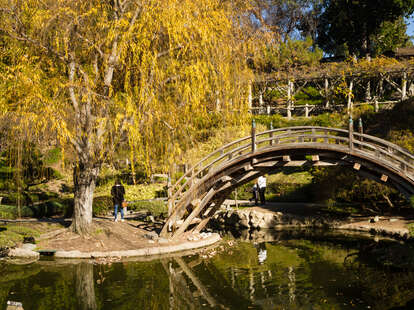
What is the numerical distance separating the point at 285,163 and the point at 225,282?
505cm

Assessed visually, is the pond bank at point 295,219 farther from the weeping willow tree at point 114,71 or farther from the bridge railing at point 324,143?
the weeping willow tree at point 114,71

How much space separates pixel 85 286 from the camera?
11.3 m

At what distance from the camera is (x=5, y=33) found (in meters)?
14.0

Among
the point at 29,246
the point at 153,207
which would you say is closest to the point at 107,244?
the point at 29,246

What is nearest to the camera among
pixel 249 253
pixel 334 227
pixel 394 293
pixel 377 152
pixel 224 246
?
pixel 394 293

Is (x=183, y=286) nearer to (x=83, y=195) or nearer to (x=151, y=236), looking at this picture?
(x=151, y=236)

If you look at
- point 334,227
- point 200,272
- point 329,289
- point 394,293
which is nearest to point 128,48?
point 200,272

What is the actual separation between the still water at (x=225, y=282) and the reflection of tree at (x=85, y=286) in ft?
0.07

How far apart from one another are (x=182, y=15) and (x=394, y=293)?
31.6 ft

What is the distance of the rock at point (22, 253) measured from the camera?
543 inches

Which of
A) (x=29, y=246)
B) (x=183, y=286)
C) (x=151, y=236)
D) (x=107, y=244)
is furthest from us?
(x=151, y=236)

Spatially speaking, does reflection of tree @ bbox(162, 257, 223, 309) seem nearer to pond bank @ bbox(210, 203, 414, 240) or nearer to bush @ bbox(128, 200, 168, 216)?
bush @ bbox(128, 200, 168, 216)

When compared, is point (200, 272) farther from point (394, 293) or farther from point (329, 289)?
point (394, 293)

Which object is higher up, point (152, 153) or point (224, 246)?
point (152, 153)
